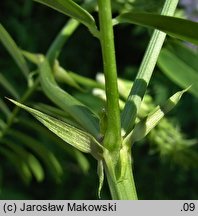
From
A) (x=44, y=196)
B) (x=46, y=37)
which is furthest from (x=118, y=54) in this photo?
(x=44, y=196)

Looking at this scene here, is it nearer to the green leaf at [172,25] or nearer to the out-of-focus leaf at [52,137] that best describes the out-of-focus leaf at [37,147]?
the out-of-focus leaf at [52,137]

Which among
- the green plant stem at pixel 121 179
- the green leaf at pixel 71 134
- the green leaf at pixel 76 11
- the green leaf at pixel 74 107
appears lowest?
the green plant stem at pixel 121 179

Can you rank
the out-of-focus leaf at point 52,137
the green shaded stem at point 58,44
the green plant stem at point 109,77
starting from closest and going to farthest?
1. the green plant stem at point 109,77
2. the out-of-focus leaf at point 52,137
3. the green shaded stem at point 58,44

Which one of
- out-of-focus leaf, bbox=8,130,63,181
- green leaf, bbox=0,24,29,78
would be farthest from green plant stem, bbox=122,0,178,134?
out-of-focus leaf, bbox=8,130,63,181

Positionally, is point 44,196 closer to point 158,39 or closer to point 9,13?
point 9,13

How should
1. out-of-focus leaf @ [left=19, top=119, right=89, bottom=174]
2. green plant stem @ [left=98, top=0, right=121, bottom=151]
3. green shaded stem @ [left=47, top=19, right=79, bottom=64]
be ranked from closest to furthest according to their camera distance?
1. green plant stem @ [left=98, top=0, right=121, bottom=151]
2. out-of-focus leaf @ [left=19, top=119, right=89, bottom=174]
3. green shaded stem @ [left=47, top=19, right=79, bottom=64]

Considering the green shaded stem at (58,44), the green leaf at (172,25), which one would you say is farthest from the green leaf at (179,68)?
the green leaf at (172,25)

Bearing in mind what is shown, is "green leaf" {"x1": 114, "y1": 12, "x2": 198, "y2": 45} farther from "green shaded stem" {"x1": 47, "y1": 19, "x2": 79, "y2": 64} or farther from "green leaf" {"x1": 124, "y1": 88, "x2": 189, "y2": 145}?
"green shaded stem" {"x1": 47, "y1": 19, "x2": 79, "y2": 64}
